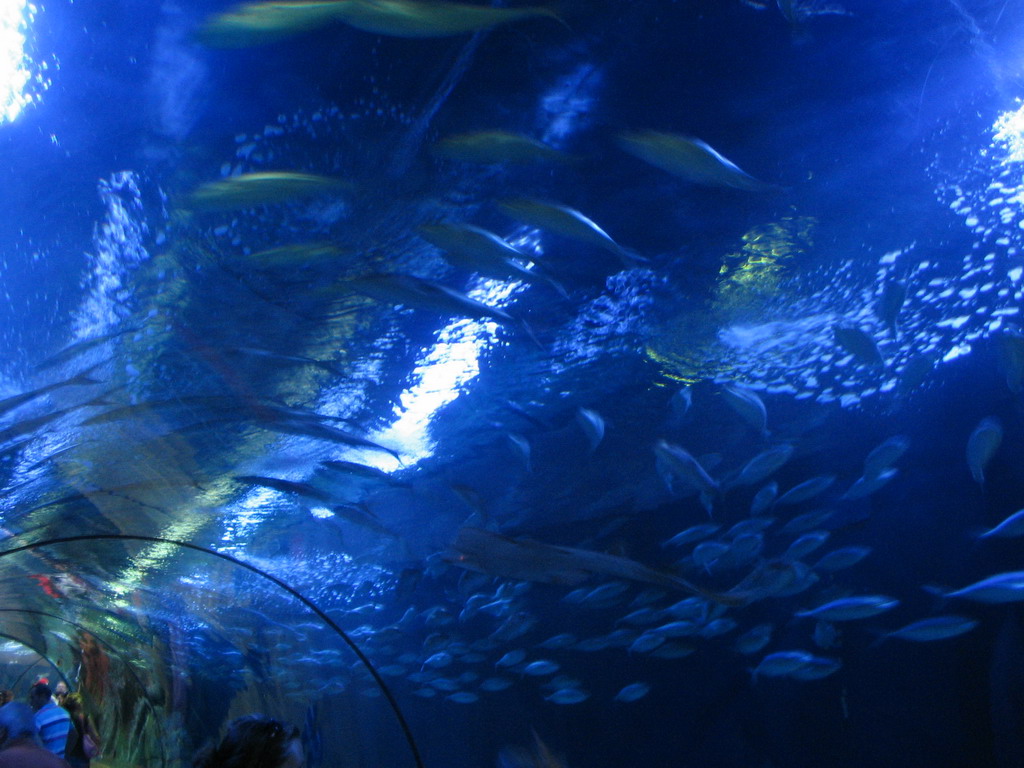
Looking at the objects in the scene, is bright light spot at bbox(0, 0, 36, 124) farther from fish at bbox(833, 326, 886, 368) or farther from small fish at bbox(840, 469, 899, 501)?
small fish at bbox(840, 469, 899, 501)

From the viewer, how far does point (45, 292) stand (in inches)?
136

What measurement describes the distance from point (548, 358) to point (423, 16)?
2.91m

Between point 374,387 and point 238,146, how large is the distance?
92.5 inches

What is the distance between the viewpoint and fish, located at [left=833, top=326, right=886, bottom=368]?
4749mm

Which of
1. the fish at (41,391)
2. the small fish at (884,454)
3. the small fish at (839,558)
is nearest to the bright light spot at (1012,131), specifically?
the small fish at (884,454)

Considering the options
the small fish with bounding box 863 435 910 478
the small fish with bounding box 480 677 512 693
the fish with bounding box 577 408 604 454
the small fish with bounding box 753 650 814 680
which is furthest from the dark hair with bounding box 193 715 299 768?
the small fish with bounding box 480 677 512 693

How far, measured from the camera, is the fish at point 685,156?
2.83 metres

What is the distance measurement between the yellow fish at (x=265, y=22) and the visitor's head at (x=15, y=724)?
3582mm

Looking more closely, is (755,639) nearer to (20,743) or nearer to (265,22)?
(20,743)

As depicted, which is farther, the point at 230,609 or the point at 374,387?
the point at 230,609

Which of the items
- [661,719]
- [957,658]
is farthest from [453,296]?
[661,719]

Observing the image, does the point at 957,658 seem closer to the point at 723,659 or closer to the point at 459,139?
the point at 723,659

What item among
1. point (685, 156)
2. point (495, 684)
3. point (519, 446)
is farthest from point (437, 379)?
point (495, 684)

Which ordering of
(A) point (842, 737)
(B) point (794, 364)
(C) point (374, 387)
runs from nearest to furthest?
1. (C) point (374, 387)
2. (B) point (794, 364)
3. (A) point (842, 737)
